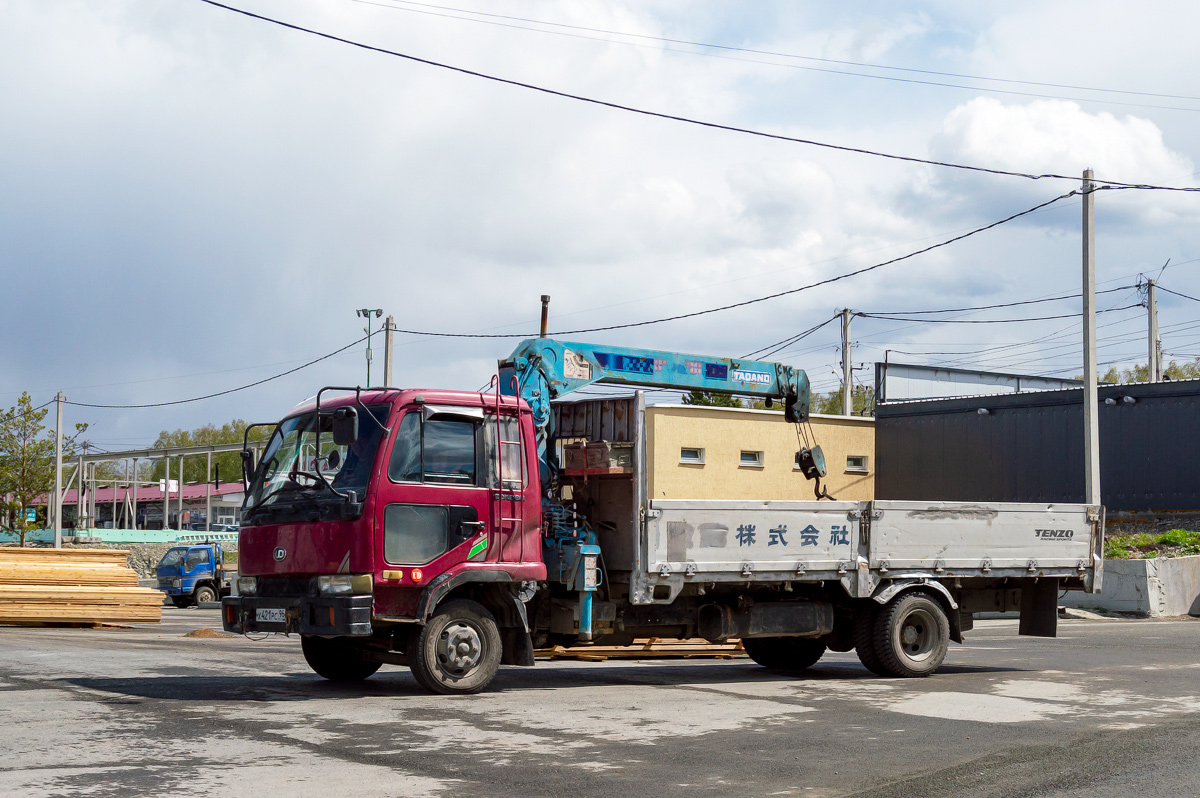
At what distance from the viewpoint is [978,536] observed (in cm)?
1254

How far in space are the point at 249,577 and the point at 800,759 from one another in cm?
519

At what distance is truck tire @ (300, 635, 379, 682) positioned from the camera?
11312mm

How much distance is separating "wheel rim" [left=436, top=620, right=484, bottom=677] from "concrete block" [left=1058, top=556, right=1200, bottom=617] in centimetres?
1802

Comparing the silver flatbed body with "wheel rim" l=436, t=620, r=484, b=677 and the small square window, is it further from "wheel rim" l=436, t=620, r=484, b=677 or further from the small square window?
the small square window

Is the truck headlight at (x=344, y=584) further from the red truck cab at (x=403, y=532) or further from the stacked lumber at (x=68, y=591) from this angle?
the stacked lumber at (x=68, y=591)

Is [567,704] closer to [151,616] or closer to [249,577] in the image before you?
[249,577]

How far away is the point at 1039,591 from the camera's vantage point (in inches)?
521

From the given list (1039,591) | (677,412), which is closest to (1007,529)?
(1039,591)

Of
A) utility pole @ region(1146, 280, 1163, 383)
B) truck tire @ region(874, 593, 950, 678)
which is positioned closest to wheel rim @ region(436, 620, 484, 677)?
truck tire @ region(874, 593, 950, 678)

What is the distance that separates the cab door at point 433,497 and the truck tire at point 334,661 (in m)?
1.91

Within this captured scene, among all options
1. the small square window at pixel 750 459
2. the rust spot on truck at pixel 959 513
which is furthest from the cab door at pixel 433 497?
the small square window at pixel 750 459

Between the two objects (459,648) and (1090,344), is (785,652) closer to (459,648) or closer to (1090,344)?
(459,648)

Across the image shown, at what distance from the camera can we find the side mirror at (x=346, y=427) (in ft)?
31.3

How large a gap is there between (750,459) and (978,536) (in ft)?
80.6
